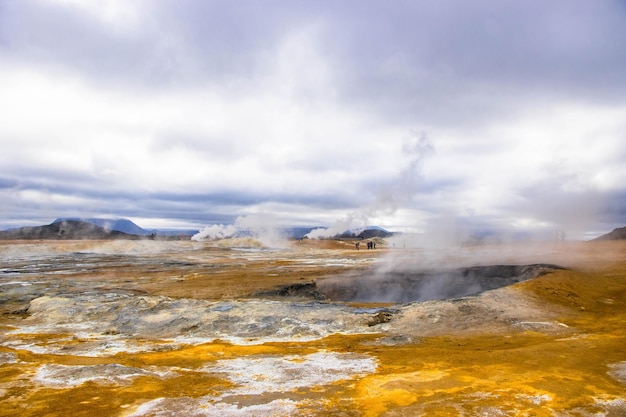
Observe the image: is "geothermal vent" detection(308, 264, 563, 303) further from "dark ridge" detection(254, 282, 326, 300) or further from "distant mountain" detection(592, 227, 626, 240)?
"distant mountain" detection(592, 227, 626, 240)

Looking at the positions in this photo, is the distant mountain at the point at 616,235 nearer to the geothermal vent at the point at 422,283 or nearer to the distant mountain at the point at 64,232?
the geothermal vent at the point at 422,283

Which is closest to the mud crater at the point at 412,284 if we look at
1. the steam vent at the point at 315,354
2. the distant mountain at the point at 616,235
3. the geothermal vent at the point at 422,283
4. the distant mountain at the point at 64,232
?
the geothermal vent at the point at 422,283

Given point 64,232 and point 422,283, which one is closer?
point 422,283

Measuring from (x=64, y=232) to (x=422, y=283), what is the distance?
138m

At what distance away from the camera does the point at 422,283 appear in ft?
86.6

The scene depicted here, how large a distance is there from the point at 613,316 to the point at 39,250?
7184 cm

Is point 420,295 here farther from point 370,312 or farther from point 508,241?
point 508,241

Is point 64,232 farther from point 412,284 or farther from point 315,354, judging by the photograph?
point 315,354

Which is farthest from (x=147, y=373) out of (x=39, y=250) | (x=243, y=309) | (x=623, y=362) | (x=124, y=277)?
(x=39, y=250)

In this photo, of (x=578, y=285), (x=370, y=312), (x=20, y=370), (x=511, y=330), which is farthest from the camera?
(x=578, y=285)

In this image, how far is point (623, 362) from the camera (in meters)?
8.84

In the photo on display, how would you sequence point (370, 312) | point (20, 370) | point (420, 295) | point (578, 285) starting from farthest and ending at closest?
point (420, 295) → point (578, 285) → point (370, 312) → point (20, 370)

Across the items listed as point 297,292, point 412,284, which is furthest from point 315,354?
point 412,284

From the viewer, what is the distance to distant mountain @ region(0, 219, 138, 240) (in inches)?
4911
